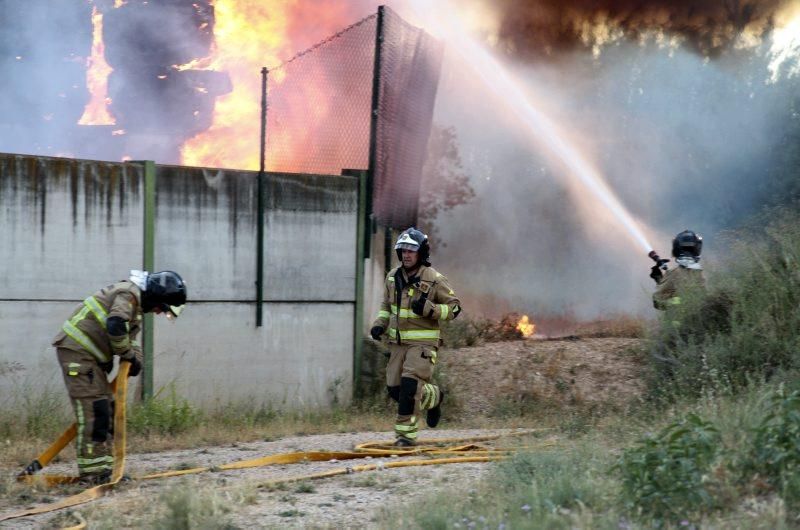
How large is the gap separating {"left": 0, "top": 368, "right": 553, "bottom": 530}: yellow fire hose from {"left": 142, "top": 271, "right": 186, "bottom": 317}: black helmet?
1.65 feet

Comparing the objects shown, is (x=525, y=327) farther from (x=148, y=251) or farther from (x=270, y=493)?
(x=270, y=493)

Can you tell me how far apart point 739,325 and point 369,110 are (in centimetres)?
537

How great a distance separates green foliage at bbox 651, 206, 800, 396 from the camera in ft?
32.2

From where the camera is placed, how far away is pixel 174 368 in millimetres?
11656

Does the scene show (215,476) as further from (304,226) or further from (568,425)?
(304,226)

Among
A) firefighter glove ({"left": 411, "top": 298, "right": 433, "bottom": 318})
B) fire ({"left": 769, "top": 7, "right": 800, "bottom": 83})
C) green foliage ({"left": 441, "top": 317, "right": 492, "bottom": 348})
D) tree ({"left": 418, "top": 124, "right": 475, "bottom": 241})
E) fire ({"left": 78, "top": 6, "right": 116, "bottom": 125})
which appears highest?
fire ({"left": 769, "top": 7, "right": 800, "bottom": 83})

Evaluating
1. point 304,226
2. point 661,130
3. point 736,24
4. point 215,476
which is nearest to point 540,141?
point 661,130

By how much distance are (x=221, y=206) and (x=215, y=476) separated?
4.76 m

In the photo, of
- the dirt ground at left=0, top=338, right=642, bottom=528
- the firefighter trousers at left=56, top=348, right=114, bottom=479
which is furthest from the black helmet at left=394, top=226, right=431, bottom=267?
the firefighter trousers at left=56, top=348, right=114, bottom=479

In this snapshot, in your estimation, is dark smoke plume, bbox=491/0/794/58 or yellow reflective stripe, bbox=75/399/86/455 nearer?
yellow reflective stripe, bbox=75/399/86/455

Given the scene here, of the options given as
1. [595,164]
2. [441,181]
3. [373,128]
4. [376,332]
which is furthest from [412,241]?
[595,164]

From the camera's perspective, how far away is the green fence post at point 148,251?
37.3 feet

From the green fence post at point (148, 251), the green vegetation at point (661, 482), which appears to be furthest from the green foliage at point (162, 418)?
the green vegetation at point (661, 482)

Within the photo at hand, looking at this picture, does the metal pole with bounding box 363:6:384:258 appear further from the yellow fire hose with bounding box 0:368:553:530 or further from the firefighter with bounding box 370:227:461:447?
the yellow fire hose with bounding box 0:368:553:530
